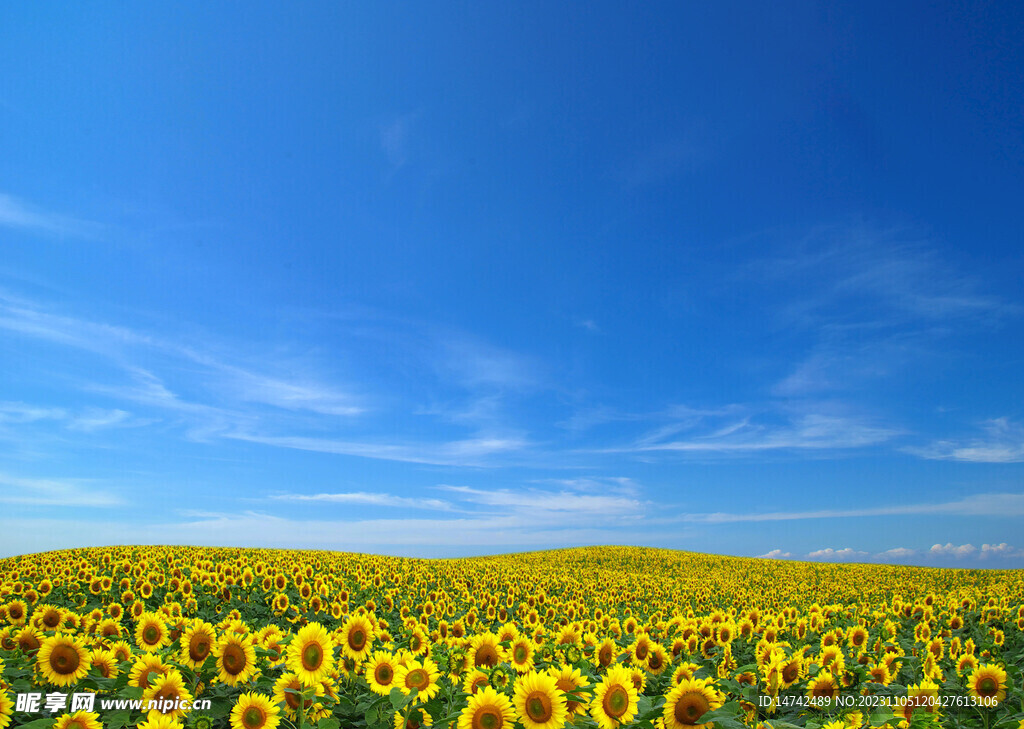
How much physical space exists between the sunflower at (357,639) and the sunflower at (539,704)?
191 centimetres

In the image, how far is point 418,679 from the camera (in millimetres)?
5082

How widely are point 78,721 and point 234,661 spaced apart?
112 cm

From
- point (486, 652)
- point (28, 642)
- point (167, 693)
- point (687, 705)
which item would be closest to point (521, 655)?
point (486, 652)

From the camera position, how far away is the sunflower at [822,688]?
6.46 meters

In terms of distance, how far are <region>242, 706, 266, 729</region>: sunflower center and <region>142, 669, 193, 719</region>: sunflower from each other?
607 mm

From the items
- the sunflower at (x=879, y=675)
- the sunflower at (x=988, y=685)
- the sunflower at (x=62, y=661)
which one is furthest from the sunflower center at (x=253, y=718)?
the sunflower at (x=988, y=685)

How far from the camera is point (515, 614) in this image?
1850 cm

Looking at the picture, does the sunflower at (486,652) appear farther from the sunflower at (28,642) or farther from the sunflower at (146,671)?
the sunflower at (28,642)

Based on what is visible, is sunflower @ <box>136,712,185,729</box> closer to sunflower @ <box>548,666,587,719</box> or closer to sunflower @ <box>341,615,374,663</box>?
sunflower @ <box>341,615,374,663</box>

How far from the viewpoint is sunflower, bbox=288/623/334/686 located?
525 centimetres

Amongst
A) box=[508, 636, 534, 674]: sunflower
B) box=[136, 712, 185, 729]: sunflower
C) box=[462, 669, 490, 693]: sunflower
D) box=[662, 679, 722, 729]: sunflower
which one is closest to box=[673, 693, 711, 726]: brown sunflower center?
box=[662, 679, 722, 729]: sunflower

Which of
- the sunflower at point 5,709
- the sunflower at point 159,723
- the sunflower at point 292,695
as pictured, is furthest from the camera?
the sunflower at point 5,709

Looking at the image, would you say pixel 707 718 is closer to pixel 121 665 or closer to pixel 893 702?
pixel 893 702

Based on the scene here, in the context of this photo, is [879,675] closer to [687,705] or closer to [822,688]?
[822,688]
